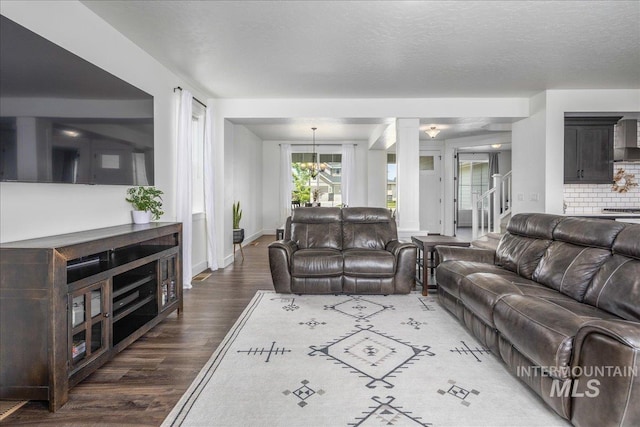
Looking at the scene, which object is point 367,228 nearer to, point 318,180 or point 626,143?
point 626,143

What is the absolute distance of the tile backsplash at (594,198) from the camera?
5562 mm

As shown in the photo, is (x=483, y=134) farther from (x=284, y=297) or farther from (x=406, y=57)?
(x=284, y=297)

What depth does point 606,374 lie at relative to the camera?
146 cm

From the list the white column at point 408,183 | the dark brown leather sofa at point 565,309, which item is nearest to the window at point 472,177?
the white column at point 408,183

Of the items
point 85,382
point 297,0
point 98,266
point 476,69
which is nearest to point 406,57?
point 476,69

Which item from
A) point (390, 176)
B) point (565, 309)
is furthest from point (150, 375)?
point (390, 176)

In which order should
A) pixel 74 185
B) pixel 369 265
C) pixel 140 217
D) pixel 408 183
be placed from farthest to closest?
pixel 408 183 < pixel 369 265 < pixel 140 217 < pixel 74 185

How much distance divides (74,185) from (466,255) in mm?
3602

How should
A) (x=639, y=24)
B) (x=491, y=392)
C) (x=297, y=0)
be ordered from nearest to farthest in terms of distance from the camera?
(x=491, y=392) → (x=297, y=0) → (x=639, y=24)

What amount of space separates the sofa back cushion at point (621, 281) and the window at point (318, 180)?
325 inches

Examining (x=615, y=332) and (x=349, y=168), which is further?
(x=349, y=168)

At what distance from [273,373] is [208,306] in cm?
169

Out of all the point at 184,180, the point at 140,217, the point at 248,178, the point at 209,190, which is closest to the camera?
the point at 140,217

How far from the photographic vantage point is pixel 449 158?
927 centimetres
